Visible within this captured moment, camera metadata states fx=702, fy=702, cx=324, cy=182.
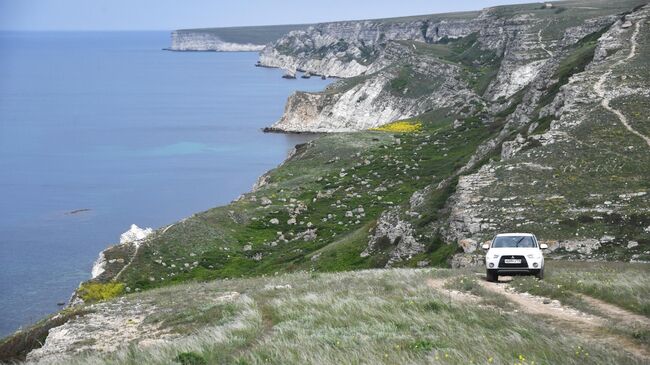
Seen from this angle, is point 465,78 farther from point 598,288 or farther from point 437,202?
point 598,288

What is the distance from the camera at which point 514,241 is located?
91.1 ft

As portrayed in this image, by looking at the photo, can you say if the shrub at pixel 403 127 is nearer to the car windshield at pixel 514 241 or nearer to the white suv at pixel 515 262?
the car windshield at pixel 514 241

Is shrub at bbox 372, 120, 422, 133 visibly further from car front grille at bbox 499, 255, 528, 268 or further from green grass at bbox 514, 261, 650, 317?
green grass at bbox 514, 261, 650, 317

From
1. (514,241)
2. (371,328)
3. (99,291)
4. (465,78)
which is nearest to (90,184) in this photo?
A: (99,291)

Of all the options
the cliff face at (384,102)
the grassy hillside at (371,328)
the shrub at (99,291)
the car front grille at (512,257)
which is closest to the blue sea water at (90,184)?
the shrub at (99,291)

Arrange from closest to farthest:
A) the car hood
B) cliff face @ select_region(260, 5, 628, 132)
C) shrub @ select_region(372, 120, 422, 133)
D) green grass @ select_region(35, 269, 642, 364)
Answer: green grass @ select_region(35, 269, 642, 364) < the car hood < cliff face @ select_region(260, 5, 628, 132) < shrub @ select_region(372, 120, 422, 133)

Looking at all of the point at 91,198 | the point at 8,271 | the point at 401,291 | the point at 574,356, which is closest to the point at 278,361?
the point at 574,356

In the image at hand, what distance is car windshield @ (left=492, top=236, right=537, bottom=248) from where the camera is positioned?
90.4ft

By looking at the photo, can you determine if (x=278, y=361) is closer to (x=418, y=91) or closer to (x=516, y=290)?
(x=516, y=290)

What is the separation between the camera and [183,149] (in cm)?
16475

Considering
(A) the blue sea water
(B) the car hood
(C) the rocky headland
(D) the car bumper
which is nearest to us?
(D) the car bumper

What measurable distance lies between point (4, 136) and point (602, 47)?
14659 cm

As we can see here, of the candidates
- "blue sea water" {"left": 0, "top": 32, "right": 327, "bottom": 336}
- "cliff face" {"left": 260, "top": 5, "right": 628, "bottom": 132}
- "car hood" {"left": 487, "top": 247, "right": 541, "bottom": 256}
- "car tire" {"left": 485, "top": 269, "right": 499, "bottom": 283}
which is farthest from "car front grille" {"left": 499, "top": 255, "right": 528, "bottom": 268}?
"cliff face" {"left": 260, "top": 5, "right": 628, "bottom": 132}

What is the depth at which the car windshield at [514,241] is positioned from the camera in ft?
90.4
